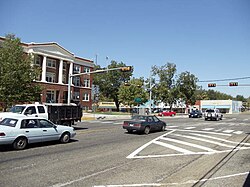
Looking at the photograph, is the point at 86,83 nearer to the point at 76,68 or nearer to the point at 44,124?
the point at 76,68

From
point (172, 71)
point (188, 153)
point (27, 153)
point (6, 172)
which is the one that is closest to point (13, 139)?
point (27, 153)

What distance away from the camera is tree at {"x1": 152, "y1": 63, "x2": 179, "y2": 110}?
71.4 m

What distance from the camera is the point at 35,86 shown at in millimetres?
28766

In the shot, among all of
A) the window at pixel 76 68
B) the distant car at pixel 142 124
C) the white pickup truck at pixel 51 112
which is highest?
the window at pixel 76 68

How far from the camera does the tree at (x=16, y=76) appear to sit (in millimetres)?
26188

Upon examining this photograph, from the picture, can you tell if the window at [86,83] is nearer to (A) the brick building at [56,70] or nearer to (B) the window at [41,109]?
(A) the brick building at [56,70]

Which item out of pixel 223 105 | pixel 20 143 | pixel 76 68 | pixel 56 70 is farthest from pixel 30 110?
pixel 223 105

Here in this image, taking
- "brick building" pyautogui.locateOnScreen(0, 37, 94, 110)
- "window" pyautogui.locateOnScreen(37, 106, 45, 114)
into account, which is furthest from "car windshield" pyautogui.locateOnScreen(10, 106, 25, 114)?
"brick building" pyautogui.locateOnScreen(0, 37, 94, 110)

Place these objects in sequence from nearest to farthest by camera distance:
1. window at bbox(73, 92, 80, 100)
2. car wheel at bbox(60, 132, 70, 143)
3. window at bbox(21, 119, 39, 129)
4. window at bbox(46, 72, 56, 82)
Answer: window at bbox(21, 119, 39, 129) → car wheel at bbox(60, 132, 70, 143) → window at bbox(46, 72, 56, 82) → window at bbox(73, 92, 80, 100)

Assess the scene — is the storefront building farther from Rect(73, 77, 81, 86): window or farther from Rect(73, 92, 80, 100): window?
Rect(73, 92, 80, 100): window

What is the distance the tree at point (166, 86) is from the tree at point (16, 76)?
4638 cm

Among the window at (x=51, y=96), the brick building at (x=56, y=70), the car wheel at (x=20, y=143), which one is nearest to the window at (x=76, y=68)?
the brick building at (x=56, y=70)

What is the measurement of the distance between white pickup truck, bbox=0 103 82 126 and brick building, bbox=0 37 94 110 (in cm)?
3169

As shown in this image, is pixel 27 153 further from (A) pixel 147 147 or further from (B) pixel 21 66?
(B) pixel 21 66
